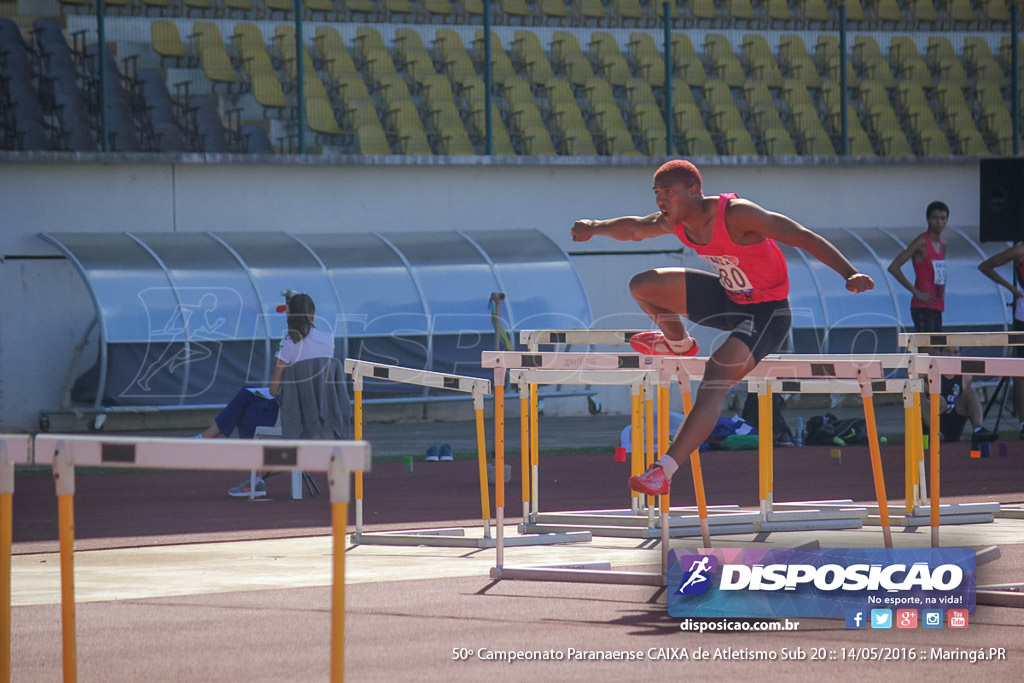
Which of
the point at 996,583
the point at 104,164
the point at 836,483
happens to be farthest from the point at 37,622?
the point at 104,164

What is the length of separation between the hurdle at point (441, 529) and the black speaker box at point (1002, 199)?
853 cm

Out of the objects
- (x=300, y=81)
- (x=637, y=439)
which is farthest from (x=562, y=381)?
(x=300, y=81)

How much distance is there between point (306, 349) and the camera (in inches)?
456

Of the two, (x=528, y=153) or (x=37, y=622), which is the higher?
(x=528, y=153)

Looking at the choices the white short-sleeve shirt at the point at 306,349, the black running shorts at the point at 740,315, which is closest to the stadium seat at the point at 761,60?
the white short-sleeve shirt at the point at 306,349

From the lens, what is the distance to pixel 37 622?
5996mm

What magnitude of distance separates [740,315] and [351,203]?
13.4 m

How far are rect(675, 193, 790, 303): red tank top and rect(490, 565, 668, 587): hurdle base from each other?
4.30ft

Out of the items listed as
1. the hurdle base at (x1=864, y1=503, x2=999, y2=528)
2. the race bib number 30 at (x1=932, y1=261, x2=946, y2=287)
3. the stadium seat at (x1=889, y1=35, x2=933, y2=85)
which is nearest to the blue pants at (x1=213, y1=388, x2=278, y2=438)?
the hurdle base at (x1=864, y1=503, x2=999, y2=528)

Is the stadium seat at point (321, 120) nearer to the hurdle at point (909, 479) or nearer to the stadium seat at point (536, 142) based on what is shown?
the stadium seat at point (536, 142)

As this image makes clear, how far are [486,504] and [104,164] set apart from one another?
451 inches

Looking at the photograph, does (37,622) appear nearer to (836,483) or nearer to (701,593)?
(701,593)

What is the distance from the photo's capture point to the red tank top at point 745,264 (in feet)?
21.2

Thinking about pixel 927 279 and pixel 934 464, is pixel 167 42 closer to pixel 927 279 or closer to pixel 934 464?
pixel 927 279
